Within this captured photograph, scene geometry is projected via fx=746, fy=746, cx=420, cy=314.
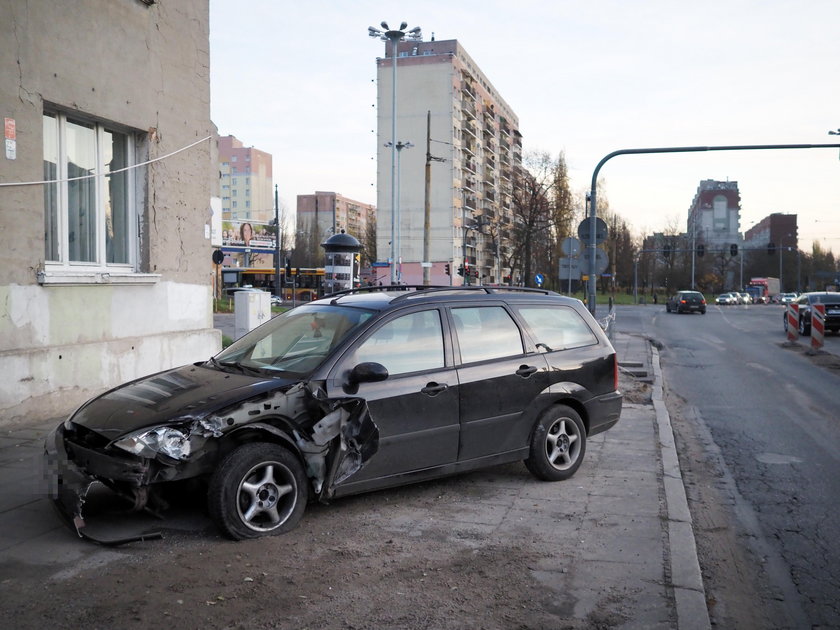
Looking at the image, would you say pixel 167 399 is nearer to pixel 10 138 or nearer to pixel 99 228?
pixel 10 138

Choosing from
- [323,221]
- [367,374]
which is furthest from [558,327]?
[323,221]

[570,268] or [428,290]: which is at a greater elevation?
[570,268]

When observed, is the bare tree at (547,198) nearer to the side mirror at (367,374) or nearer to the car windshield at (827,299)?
the car windshield at (827,299)

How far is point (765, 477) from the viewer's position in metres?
6.96

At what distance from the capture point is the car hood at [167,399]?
4617mm

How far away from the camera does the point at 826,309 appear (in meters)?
24.8

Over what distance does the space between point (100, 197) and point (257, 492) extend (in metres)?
6.12

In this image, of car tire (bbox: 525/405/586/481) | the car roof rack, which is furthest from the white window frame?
car tire (bbox: 525/405/586/481)

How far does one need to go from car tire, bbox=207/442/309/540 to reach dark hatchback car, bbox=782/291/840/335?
23.6 m

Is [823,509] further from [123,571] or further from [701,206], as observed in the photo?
[701,206]

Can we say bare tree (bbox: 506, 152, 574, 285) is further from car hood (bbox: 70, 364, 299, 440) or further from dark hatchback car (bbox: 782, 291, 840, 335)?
car hood (bbox: 70, 364, 299, 440)

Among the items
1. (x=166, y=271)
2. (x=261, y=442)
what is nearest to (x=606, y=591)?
(x=261, y=442)

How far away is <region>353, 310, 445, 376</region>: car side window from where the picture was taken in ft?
17.7

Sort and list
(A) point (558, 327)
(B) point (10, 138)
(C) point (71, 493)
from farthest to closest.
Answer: (B) point (10, 138)
(A) point (558, 327)
(C) point (71, 493)
